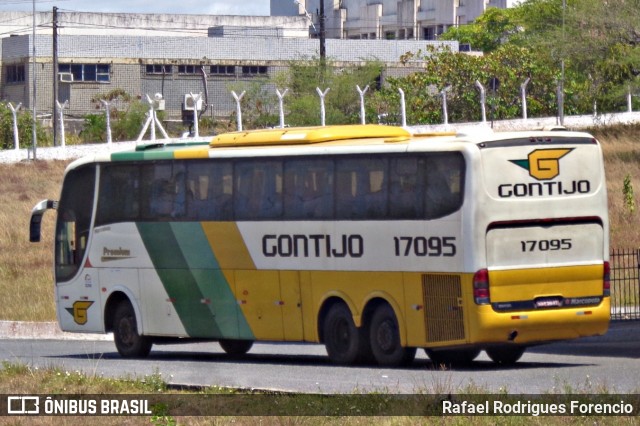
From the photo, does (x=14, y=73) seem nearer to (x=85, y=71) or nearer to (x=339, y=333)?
(x=85, y=71)

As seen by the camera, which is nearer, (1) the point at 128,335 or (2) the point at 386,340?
(2) the point at 386,340

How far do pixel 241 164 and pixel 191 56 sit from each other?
70999 millimetres

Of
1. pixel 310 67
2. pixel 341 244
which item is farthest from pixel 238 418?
pixel 310 67

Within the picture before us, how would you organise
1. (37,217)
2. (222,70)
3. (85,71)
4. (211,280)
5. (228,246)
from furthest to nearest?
(222,70) → (85,71) → (37,217) → (211,280) → (228,246)

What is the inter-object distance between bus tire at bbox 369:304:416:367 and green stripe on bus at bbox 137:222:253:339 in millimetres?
2306

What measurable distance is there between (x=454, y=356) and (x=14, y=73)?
237 feet

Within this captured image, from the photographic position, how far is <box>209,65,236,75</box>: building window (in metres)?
89.1

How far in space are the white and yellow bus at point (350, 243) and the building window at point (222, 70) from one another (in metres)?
68.5

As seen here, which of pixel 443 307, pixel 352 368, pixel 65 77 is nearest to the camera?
pixel 443 307

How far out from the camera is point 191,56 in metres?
88.7

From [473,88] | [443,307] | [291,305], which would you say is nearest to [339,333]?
[291,305]

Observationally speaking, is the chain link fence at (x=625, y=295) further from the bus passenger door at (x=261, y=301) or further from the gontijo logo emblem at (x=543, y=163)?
the bus passenger door at (x=261, y=301)

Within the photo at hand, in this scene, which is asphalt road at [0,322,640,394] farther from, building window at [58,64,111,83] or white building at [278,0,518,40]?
white building at [278,0,518,40]

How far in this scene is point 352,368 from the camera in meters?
16.7
